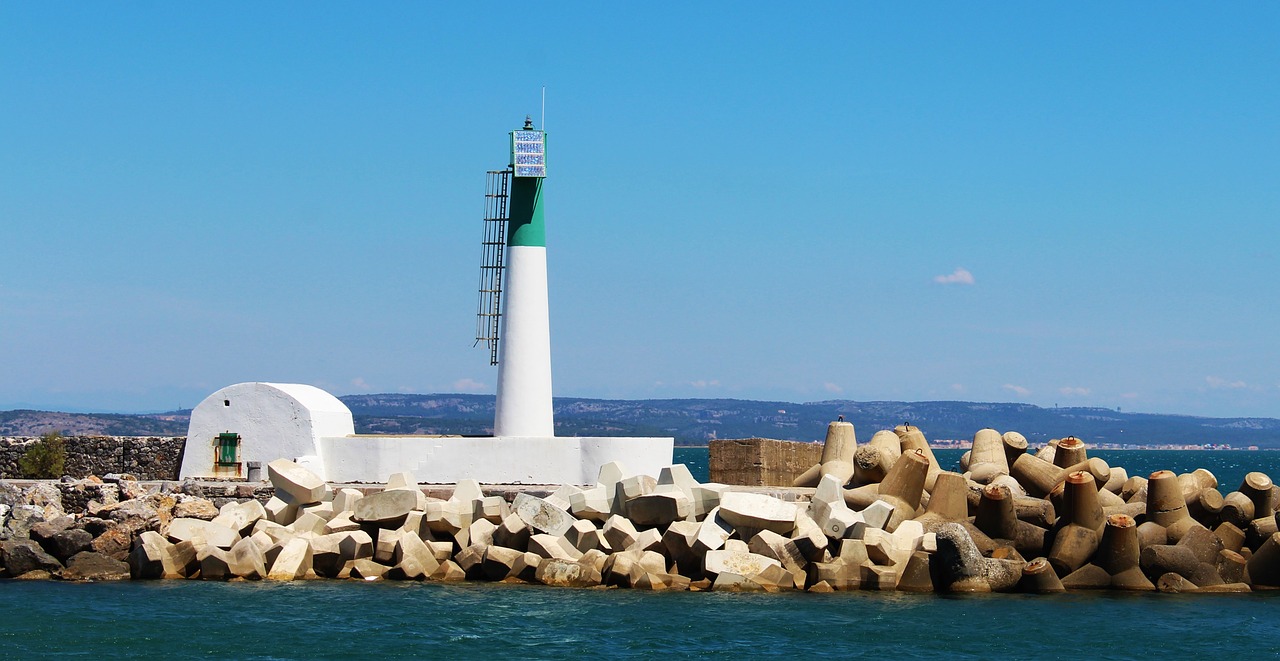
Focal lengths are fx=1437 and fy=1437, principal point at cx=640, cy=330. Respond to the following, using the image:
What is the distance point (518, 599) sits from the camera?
17.7m

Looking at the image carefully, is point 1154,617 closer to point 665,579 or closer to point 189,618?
point 665,579

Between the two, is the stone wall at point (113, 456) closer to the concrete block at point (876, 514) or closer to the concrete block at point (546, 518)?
the concrete block at point (546, 518)

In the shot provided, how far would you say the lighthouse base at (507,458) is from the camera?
22.6m

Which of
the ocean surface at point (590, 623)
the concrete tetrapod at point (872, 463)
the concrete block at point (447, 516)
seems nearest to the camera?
the ocean surface at point (590, 623)

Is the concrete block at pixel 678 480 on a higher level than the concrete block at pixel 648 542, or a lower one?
higher

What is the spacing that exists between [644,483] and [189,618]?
627 centimetres

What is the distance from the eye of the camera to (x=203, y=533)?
19688 mm

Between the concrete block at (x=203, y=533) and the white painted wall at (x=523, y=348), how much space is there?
5.79m

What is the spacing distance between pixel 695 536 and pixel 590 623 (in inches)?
103

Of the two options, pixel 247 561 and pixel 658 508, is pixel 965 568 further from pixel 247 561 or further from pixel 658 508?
pixel 247 561

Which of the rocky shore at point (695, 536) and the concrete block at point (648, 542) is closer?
the rocky shore at point (695, 536)

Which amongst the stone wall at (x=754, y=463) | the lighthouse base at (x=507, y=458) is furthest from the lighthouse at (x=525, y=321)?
the stone wall at (x=754, y=463)

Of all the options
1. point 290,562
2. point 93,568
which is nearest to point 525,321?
point 290,562

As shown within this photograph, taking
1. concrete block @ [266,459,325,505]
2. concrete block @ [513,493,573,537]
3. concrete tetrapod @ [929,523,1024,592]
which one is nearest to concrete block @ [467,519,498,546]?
concrete block @ [513,493,573,537]
